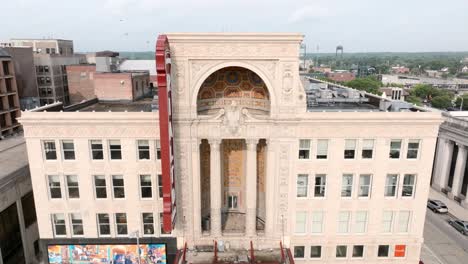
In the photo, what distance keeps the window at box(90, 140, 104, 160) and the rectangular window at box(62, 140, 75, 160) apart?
1.98 meters

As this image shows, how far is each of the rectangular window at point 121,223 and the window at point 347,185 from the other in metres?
23.8

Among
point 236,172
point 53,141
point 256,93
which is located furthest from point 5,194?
point 256,93

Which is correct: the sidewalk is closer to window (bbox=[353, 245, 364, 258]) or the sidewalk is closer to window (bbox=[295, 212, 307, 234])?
window (bbox=[353, 245, 364, 258])

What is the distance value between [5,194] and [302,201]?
32.1 m

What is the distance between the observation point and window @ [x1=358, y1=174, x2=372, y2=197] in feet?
115

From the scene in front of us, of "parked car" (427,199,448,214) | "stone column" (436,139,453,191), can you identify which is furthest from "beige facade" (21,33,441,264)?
"stone column" (436,139,453,191)

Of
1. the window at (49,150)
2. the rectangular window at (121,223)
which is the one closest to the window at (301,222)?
the rectangular window at (121,223)

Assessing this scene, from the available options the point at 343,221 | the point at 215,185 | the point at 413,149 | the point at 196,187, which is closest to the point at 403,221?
the point at 343,221

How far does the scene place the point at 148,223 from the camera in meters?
36.3

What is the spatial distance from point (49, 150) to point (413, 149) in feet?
124

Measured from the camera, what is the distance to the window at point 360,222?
118 ft

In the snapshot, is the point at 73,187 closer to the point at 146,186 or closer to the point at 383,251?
the point at 146,186

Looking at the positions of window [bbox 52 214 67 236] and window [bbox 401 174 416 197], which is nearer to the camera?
window [bbox 401 174 416 197]

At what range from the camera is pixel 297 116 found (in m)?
32.6
